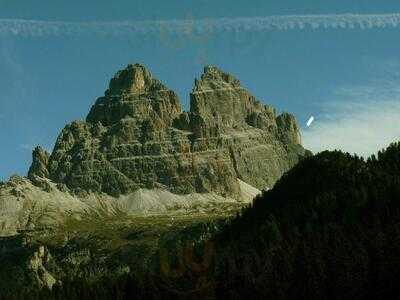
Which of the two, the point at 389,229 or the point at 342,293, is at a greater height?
the point at 389,229

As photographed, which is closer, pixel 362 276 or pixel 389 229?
pixel 362 276

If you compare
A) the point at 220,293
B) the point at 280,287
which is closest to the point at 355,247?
the point at 280,287

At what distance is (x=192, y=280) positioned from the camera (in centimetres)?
10600

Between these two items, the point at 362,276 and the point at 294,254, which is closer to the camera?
the point at 362,276

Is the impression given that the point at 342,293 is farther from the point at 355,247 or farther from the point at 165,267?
the point at 165,267

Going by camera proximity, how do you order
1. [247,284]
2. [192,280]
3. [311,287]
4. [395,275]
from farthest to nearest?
[247,284]
[311,287]
[395,275]
[192,280]

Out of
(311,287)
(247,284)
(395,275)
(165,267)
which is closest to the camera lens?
(165,267)

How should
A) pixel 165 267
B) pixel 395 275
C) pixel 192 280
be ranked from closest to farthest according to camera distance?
pixel 165 267 < pixel 192 280 < pixel 395 275

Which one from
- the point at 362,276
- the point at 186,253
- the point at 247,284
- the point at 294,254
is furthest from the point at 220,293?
the point at 186,253

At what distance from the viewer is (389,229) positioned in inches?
7451

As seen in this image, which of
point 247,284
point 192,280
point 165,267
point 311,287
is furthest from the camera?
point 247,284

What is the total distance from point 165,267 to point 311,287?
98341 mm

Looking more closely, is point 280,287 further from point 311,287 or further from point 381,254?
point 381,254

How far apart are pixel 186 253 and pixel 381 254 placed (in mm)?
92476
